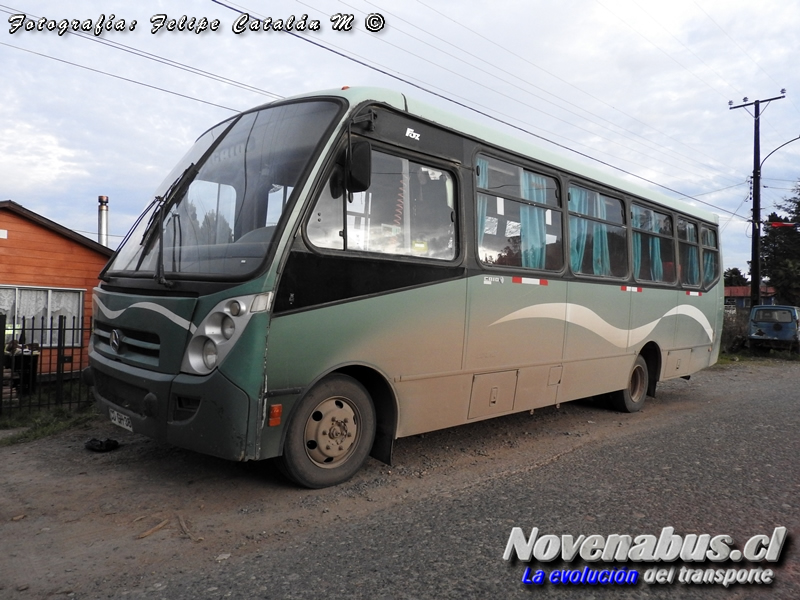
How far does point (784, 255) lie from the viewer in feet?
139

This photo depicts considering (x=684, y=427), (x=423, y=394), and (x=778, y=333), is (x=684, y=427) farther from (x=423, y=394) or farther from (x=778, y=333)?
(x=778, y=333)

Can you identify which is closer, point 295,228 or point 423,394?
point 295,228

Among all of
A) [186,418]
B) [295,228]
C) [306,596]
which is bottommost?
[306,596]

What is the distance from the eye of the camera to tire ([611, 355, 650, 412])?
8711 mm

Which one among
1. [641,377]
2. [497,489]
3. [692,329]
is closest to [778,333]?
[692,329]

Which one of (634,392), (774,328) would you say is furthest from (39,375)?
(774,328)

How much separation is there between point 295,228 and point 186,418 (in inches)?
57.2

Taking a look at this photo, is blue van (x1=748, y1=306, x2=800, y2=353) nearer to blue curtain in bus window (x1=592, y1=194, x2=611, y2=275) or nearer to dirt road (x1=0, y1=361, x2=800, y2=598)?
blue curtain in bus window (x1=592, y1=194, x2=611, y2=275)

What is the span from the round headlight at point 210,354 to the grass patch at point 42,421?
10.9 feet

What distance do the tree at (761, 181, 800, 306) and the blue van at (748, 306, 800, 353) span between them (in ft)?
56.8

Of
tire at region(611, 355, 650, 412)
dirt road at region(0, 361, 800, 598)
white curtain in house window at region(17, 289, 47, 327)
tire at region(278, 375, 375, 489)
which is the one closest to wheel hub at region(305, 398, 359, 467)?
tire at region(278, 375, 375, 489)

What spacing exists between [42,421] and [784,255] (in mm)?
46276

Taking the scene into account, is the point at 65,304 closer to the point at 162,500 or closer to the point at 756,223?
the point at 162,500

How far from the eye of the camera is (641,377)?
9070 mm
